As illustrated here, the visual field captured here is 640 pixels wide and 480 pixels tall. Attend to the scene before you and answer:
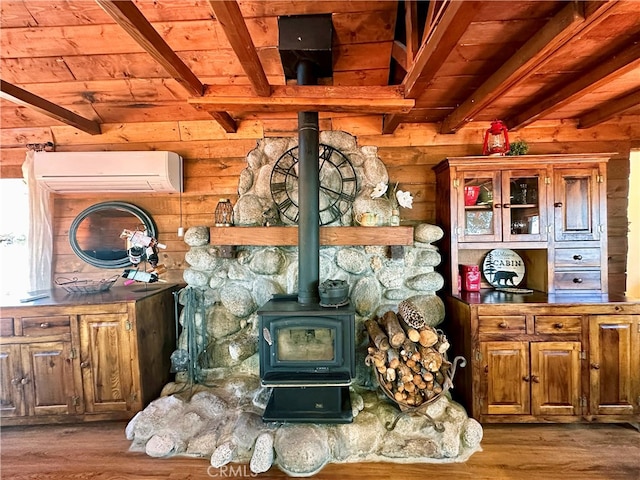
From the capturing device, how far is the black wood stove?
1891mm

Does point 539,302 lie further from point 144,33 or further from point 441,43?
point 144,33

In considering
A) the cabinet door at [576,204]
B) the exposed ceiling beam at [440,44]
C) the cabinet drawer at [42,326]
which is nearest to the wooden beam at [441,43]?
the exposed ceiling beam at [440,44]

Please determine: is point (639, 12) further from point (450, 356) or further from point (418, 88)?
point (450, 356)

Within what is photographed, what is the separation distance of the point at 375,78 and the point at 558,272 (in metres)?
2.09

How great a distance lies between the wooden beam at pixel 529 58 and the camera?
1.36 m

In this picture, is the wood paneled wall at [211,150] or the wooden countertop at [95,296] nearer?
the wooden countertop at [95,296]

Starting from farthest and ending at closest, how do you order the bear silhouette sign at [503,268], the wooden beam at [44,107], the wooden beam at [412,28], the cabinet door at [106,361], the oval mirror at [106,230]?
the oval mirror at [106,230], the bear silhouette sign at [503,268], the cabinet door at [106,361], the wooden beam at [44,107], the wooden beam at [412,28]

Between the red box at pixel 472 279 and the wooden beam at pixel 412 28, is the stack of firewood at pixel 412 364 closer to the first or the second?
the red box at pixel 472 279

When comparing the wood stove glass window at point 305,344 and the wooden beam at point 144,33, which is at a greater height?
the wooden beam at point 144,33

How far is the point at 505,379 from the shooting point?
203cm

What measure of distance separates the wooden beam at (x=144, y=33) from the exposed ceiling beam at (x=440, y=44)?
51.3 inches

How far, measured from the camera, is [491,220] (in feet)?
7.82

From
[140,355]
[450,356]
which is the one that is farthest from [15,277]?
[450,356]

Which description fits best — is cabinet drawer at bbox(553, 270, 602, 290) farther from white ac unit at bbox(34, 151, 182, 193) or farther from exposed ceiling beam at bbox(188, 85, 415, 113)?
white ac unit at bbox(34, 151, 182, 193)
